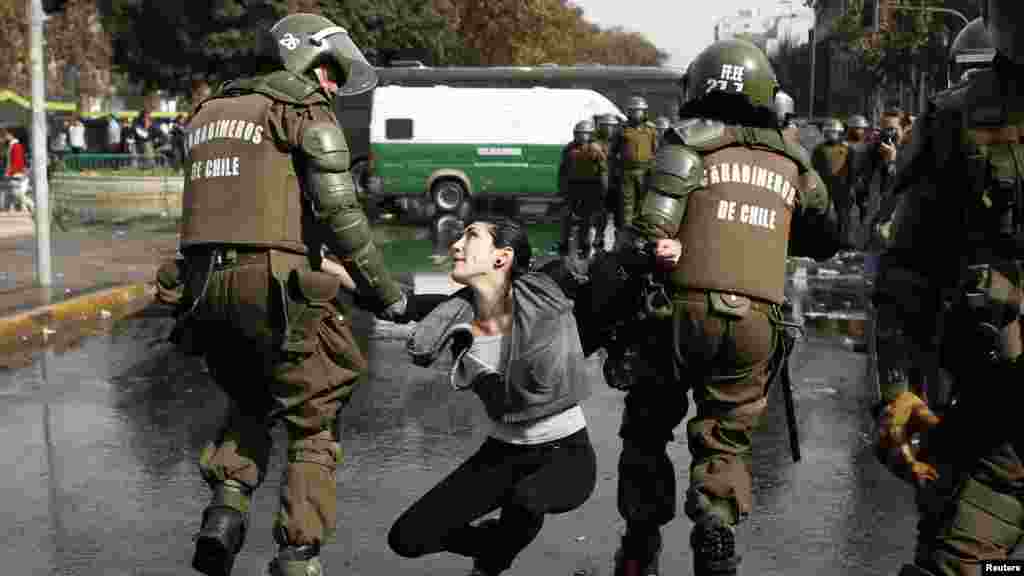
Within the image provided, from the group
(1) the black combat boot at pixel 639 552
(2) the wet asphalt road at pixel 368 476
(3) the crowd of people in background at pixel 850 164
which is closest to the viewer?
(1) the black combat boot at pixel 639 552

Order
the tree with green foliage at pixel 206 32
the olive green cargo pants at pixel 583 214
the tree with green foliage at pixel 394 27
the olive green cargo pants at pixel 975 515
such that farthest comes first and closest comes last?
1. the tree with green foliage at pixel 394 27
2. the tree with green foliage at pixel 206 32
3. the olive green cargo pants at pixel 583 214
4. the olive green cargo pants at pixel 975 515

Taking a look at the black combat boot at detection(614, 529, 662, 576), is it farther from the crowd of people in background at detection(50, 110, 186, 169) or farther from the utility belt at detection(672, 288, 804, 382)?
the crowd of people in background at detection(50, 110, 186, 169)

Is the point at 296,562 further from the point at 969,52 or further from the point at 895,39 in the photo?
the point at 895,39

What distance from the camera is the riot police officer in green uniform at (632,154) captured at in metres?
16.7

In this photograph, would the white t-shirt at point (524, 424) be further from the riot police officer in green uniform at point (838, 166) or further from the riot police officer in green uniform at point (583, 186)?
the riot police officer in green uniform at point (583, 186)

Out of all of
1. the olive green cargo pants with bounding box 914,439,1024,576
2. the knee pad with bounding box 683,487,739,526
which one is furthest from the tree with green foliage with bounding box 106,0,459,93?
the olive green cargo pants with bounding box 914,439,1024,576

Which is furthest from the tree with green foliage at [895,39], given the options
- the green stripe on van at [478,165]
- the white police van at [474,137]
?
the green stripe on van at [478,165]

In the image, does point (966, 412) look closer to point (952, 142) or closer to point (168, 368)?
point (952, 142)

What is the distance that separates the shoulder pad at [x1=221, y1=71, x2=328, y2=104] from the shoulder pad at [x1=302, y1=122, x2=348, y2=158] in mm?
111

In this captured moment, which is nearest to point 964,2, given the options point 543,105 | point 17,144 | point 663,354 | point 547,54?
point 547,54

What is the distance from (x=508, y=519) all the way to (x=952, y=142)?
6.04ft

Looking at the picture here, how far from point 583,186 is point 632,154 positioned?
124 centimetres

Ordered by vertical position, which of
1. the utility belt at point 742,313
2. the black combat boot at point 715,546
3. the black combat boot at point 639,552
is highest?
the utility belt at point 742,313

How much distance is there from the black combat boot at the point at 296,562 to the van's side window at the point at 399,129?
21.3 metres
